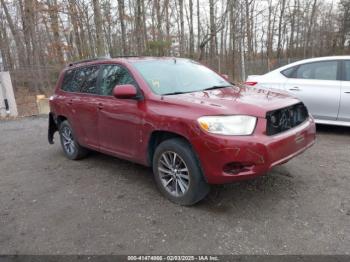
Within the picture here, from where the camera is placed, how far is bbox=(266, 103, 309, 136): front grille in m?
3.22

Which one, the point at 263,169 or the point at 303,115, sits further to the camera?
the point at 303,115

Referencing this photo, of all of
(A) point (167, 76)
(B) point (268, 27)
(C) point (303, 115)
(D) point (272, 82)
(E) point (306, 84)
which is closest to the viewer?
(C) point (303, 115)

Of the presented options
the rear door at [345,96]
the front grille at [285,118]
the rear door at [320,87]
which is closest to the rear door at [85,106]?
the front grille at [285,118]

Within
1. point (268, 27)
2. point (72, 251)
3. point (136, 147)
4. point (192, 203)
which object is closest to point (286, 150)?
point (192, 203)

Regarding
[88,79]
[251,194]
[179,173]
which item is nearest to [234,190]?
[251,194]

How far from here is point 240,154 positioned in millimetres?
3016

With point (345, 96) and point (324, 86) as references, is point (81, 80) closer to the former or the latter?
point (324, 86)

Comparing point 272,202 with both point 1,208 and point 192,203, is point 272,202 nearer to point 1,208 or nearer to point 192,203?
point 192,203

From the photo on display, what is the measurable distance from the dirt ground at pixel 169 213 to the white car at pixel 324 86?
1.04 m

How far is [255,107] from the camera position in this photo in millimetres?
3203

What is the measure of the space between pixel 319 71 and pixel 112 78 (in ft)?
14.0

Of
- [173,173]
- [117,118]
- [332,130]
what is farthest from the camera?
[332,130]

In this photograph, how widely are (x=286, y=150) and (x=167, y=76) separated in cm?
183

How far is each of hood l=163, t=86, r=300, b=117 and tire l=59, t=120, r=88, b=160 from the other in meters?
2.56
